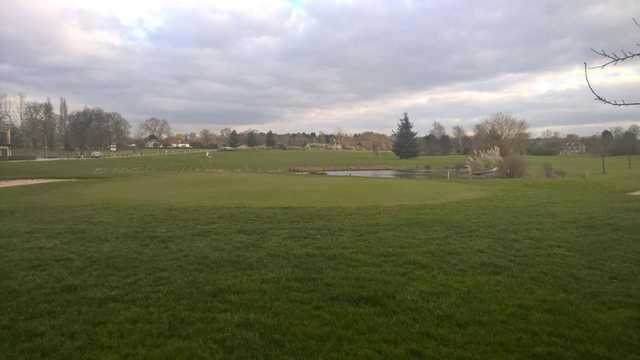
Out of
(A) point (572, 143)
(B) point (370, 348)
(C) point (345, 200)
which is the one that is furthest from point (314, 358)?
(A) point (572, 143)

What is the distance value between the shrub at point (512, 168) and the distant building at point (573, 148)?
6260 cm

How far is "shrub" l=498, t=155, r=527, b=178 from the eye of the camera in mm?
51938

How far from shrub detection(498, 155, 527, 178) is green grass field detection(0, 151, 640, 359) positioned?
3730 centimetres

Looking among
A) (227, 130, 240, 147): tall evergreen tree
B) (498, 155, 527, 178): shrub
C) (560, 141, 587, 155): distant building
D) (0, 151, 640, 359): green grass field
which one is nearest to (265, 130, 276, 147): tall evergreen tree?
(227, 130, 240, 147): tall evergreen tree

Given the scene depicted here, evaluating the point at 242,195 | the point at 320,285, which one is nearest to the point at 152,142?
the point at 242,195

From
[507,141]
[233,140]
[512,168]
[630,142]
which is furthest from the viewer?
[233,140]

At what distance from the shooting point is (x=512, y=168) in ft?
171

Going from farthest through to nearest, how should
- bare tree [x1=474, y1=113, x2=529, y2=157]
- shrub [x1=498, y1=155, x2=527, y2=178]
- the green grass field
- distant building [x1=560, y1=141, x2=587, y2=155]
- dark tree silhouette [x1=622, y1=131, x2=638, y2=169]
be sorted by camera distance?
distant building [x1=560, y1=141, x2=587, y2=155], dark tree silhouette [x1=622, y1=131, x2=638, y2=169], bare tree [x1=474, y1=113, x2=529, y2=157], shrub [x1=498, y1=155, x2=527, y2=178], the green grass field

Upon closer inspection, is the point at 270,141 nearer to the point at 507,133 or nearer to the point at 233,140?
the point at 233,140

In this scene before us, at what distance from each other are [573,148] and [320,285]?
120767mm

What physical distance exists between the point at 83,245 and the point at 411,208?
10082 mm

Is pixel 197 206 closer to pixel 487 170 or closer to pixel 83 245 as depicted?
pixel 83 245

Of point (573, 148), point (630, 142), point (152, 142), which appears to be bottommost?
point (573, 148)

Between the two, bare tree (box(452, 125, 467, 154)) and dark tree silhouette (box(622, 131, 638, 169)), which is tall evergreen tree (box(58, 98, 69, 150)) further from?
dark tree silhouette (box(622, 131, 638, 169))
